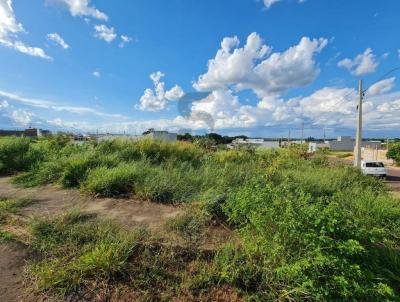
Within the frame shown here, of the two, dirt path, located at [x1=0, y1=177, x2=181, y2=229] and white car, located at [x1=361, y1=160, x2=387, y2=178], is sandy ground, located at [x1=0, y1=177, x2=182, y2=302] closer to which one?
dirt path, located at [x1=0, y1=177, x2=181, y2=229]

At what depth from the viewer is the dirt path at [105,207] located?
3.72 meters

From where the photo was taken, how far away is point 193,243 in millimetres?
3047

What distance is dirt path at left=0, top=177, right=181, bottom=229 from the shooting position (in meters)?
3.72

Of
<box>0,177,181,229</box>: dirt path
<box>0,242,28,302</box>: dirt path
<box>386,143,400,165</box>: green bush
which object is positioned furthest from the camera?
<box>386,143,400,165</box>: green bush

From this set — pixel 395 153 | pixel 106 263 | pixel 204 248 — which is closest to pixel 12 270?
pixel 106 263

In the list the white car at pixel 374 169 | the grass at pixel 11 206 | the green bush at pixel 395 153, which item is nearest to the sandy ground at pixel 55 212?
the grass at pixel 11 206

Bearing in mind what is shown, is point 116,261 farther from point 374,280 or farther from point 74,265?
point 374,280

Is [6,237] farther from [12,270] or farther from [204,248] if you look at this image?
[204,248]

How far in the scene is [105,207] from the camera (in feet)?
13.9

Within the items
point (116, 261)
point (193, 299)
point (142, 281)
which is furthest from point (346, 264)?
point (116, 261)

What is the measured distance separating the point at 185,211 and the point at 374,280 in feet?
7.94

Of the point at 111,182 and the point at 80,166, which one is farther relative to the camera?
the point at 80,166

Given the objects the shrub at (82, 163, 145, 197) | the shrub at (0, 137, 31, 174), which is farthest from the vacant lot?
the shrub at (0, 137, 31, 174)

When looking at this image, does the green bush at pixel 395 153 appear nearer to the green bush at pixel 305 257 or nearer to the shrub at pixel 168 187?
the shrub at pixel 168 187
